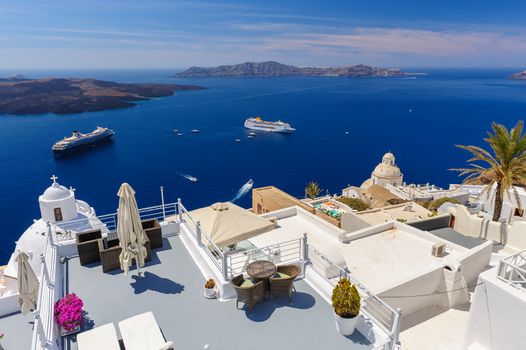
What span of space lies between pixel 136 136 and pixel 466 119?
11981 centimetres

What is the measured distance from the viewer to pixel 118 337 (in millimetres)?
6867

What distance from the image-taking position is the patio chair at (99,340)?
6273mm

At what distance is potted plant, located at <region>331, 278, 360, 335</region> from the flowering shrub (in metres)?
5.73

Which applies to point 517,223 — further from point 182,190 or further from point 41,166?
point 41,166

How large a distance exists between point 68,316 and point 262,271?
174 inches

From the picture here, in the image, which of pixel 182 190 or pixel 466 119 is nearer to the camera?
pixel 182 190

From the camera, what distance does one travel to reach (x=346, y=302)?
22.5 feet

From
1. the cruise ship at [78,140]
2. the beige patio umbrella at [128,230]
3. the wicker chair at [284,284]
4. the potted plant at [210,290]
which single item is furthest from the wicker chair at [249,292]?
the cruise ship at [78,140]

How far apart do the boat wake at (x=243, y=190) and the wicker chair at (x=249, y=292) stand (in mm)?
47105

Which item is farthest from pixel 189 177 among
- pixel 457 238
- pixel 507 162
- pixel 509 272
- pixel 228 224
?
pixel 509 272

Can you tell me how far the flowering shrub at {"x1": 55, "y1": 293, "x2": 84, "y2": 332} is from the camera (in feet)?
23.0

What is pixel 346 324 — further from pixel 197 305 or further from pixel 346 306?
pixel 197 305

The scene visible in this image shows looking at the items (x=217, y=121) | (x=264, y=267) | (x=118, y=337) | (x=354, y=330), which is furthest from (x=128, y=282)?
(x=217, y=121)

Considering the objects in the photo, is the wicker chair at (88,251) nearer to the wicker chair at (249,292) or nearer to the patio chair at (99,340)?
the patio chair at (99,340)
